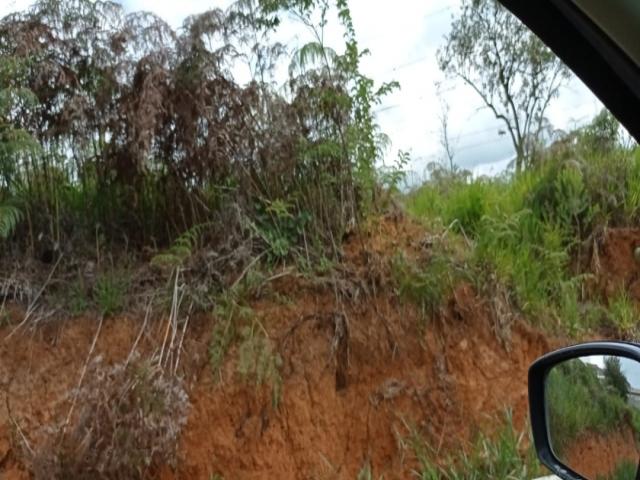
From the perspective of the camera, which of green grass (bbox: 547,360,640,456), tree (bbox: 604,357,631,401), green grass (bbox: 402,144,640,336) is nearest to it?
tree (bbox: 604,357,631,401)

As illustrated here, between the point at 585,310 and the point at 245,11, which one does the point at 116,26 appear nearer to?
the point at 245,11

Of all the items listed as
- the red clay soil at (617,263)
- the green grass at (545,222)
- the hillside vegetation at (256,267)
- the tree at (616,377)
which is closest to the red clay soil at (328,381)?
the hillside vegetation at (256,267)

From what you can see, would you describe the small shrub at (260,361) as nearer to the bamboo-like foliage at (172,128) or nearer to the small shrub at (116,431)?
the small shrub at (116,431)

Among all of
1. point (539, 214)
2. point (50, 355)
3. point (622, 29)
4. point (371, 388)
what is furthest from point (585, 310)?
point (622, 29)

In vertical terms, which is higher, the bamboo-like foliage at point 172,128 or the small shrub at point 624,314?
the bamboo-like foliage at point 172,128

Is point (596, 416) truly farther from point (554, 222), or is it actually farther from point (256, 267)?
point (554, 222)

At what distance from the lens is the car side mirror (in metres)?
1.26

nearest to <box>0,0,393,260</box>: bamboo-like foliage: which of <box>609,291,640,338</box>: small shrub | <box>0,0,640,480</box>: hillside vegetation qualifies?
<box>0,0,640,480</box>: hillside vegetation

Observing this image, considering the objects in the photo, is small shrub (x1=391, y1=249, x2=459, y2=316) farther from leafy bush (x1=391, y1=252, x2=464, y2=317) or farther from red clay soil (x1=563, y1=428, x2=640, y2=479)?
red clay soil (x1=563, y1=428, x2=640, y2=479)

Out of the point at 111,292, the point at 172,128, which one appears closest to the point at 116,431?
the point at 111,292

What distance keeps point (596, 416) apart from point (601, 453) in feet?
0.20

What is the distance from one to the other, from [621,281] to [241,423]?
1791mm

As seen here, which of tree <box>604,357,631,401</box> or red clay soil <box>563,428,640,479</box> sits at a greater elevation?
tree <box>604,357,631,401</box>

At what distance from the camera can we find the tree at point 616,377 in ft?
3.99
